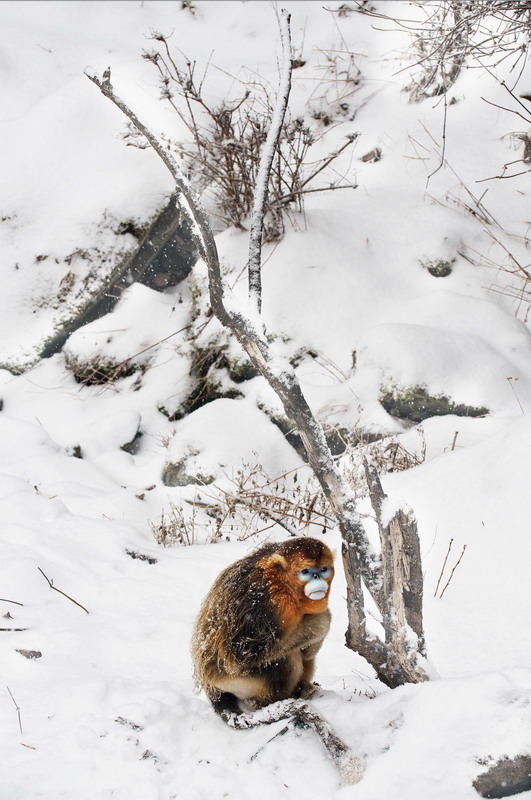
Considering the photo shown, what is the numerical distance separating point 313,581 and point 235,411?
12.2 ft

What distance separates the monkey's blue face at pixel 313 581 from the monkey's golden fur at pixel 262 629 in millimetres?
15

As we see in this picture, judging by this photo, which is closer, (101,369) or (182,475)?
(182,475)

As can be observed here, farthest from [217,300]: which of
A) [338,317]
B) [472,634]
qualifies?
[338,317]

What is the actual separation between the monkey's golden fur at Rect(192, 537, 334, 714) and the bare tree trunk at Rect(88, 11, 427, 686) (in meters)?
0.14

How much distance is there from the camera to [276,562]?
1865 mm

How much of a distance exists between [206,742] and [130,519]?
2470 mm

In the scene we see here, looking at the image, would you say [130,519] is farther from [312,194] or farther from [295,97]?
[295,97]

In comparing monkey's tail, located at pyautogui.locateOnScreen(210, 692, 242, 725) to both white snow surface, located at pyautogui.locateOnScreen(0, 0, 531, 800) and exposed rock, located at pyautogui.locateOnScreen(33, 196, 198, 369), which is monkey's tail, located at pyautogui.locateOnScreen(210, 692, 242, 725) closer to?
white snow surface, located at pyautogui.locateOnScreen(0, 0, 531, 800)

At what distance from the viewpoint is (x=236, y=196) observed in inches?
237

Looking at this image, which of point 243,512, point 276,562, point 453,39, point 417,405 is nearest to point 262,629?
point 276,562

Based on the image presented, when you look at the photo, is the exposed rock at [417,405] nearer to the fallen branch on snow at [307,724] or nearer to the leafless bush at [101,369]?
the leafless bush at [101,369]

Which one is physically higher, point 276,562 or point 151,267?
point 151,267

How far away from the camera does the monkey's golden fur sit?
6.09 ft

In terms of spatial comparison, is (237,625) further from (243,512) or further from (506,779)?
(243,512)
